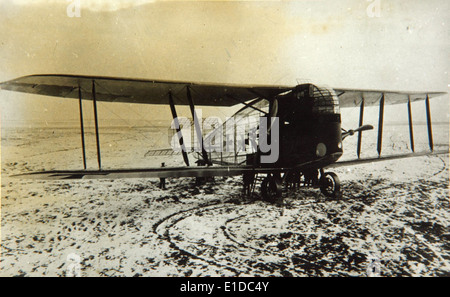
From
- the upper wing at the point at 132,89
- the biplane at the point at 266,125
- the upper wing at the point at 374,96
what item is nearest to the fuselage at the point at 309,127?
the biplane at the point at 266,125

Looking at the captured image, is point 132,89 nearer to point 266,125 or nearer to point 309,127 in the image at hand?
point 266,125

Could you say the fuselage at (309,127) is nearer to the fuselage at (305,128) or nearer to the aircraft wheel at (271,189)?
the fuselage at (305,128)

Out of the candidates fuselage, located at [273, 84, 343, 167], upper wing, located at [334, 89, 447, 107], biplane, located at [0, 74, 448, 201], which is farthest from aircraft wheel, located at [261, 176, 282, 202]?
upper wing, located at [334, 89, 447, 107]

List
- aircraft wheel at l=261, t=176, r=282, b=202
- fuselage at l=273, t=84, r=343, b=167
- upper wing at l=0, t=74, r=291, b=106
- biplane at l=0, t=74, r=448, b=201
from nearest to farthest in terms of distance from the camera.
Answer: upper wing at l=0, t=74, r=291, b=106, biplane at l=0, t=74, r=448, b=201, fuselage at l=273, t=84, r=343, b=167, aircraft wheel at l=261, t=176, r=282, b=202

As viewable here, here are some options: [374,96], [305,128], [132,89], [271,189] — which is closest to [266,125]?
[305,128]

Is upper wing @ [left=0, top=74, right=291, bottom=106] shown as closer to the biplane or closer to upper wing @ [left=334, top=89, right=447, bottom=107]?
the biplane
